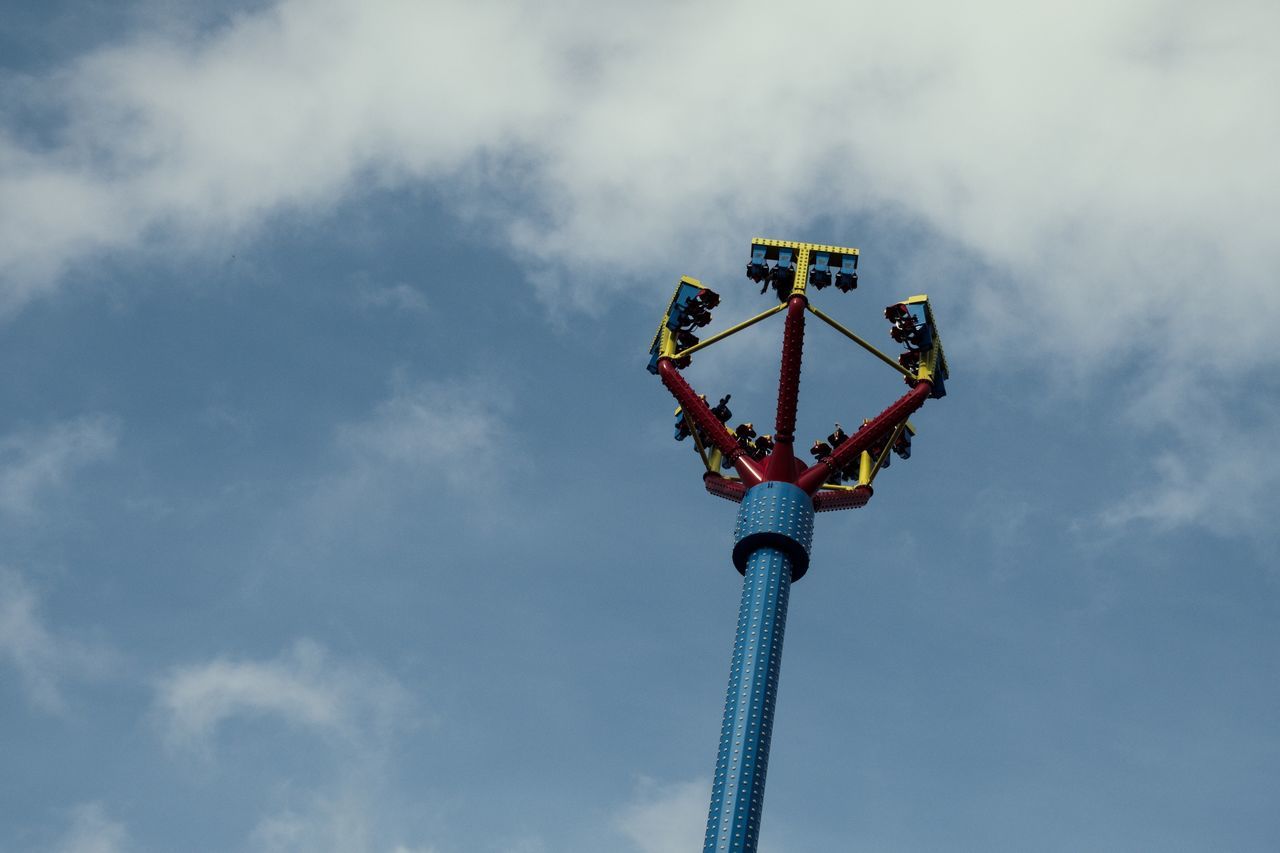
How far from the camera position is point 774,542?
57094 mm

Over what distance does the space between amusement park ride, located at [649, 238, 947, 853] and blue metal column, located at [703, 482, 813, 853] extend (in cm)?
4

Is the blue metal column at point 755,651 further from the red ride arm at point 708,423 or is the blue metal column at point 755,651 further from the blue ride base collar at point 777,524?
the red ride arm at point 708,423

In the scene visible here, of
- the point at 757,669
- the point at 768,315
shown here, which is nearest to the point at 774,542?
the point at 757,669

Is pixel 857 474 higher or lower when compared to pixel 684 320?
lower

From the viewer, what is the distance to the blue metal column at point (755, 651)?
2031 inches

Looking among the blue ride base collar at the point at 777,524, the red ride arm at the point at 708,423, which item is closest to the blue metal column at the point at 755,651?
the blue ride base collar at the point at 777,524

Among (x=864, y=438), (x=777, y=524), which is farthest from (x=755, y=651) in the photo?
(x=864, y=438)

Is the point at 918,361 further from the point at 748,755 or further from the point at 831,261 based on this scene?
the point at 748,755

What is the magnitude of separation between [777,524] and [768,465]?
97.1 inches

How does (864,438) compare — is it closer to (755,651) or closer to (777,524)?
(777,524)

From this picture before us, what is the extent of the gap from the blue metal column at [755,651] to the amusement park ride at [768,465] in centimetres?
4

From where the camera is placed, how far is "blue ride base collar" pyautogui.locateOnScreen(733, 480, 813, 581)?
5712 centimetres

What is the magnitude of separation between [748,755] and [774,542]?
697cm

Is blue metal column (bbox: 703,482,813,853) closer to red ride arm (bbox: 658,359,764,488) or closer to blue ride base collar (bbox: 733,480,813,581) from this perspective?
blue ride base collar (bbox: 733,480,813,581)
